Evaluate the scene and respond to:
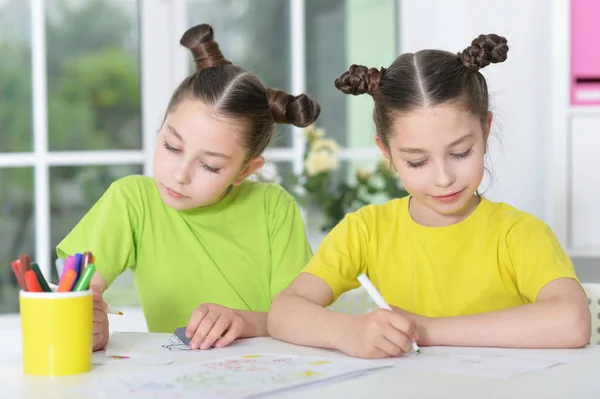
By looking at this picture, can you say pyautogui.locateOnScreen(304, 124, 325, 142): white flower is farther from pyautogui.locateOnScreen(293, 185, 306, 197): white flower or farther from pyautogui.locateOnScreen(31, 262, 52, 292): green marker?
pyautogui.locateOnScreen(31, 262, 52, 292): green marker

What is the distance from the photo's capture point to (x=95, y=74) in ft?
11.3

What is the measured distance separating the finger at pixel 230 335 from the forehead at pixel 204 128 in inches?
13.5

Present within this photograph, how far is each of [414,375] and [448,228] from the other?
0.52 metres

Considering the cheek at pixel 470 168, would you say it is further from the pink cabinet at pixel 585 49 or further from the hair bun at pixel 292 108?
the pink cabinet at pixel 585 49

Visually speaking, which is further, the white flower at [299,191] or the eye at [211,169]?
the white flower at [299,191]

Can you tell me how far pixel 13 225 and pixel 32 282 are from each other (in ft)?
7.32

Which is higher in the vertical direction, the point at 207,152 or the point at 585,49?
the point at 585,49

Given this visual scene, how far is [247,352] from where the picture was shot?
1242 mm

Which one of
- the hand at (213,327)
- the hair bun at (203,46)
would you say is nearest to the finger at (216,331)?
the hand at (213,327)

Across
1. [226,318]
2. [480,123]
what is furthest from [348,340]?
[480,123]

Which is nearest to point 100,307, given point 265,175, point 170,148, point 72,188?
point 170,148

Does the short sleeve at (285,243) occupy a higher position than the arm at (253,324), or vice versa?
the short sleeve at (285,243)

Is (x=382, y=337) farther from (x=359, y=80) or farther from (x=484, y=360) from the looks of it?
(x=359, y=80)

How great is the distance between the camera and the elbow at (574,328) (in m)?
1.27
